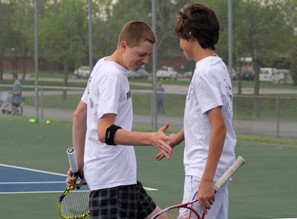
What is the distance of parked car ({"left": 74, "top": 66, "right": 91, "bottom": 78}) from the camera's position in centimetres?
2523

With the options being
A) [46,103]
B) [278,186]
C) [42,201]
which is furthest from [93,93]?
[46,103]

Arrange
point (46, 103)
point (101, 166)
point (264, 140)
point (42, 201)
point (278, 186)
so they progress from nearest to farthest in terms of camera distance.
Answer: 1. point (101, 166)
2. point (42, 201)
3. point (278, 186)
4. point (264, 140)
5. point (46, 103)

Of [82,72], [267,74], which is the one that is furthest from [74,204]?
[82,72]

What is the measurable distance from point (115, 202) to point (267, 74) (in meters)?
14.5

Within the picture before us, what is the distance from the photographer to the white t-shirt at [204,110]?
5.34m

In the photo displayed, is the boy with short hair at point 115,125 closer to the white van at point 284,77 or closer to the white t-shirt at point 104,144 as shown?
the white t-shirt at point 104,144

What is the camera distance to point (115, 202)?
19.7 ft

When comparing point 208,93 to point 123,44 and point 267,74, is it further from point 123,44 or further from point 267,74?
point 267,74

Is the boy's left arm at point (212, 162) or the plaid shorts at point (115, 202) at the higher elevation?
the boy's left arm at point (212, 162)

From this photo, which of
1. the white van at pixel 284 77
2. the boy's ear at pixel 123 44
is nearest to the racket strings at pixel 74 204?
the boy's ear at pixel 123 44

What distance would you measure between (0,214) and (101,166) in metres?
4.45

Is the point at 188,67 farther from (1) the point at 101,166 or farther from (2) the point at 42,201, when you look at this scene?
(1) the point at 101,166

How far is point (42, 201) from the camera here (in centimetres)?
1114

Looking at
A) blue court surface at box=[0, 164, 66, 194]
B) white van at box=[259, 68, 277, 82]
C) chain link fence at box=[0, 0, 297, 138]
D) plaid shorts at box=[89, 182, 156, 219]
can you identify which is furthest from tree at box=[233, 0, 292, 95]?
plaid shorts at box=[89, 182, 156, 219]
